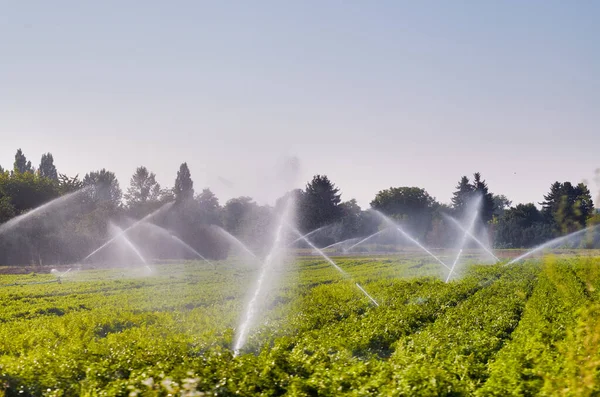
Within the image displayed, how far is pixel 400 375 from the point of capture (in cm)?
810

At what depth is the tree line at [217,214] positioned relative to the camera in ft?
194

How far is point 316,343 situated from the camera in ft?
42.7

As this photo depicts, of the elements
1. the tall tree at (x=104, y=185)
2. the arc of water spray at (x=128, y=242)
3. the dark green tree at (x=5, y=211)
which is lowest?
the arc of water spray at (x=128, y=242)

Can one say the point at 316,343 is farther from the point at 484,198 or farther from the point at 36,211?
the point at 484,198

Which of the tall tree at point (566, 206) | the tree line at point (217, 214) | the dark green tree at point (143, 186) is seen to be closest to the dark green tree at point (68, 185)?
the tree line at point (217, 214)

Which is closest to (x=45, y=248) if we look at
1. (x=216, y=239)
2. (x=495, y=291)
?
(x=216, y=239)

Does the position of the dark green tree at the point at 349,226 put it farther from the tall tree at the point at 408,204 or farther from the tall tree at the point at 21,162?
the tall tree at the point at 21,162

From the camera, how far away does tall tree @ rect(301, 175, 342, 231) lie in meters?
108

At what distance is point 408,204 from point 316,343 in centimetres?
10855

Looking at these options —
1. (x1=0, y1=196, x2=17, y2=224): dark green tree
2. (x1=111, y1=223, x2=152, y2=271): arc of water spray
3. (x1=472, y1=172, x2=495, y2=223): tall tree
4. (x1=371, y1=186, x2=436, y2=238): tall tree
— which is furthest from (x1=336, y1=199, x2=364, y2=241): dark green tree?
(x1=0, y1=196, x2=17, y2=224): dark green tree

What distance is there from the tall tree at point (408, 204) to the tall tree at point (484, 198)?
10.4 meters

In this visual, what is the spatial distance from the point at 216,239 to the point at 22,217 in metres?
22.5

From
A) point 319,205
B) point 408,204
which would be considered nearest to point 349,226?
point 319,205

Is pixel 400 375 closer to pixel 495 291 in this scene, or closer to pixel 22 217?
pixel 495 291
